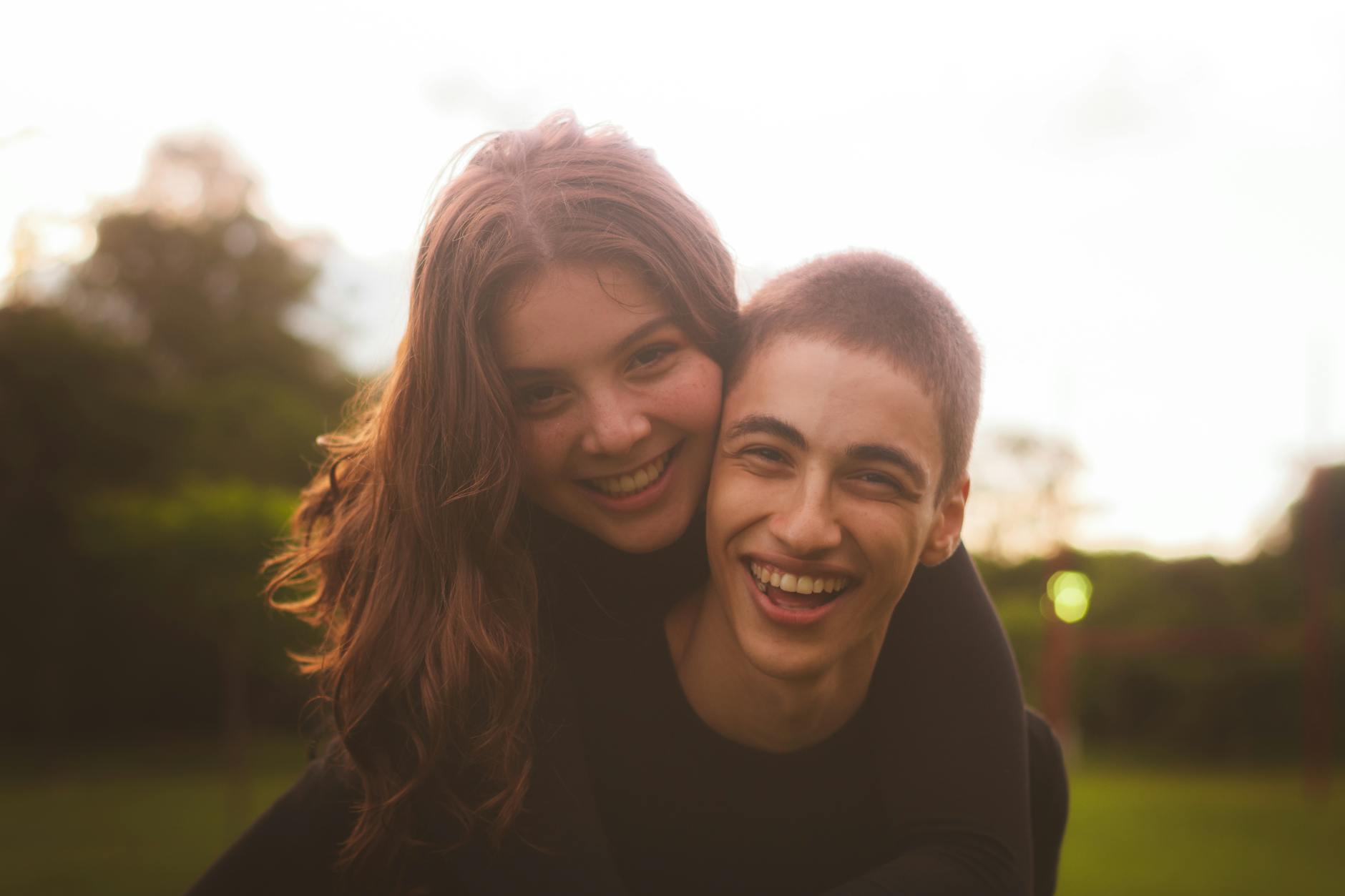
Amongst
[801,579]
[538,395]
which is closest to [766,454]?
[801,579]

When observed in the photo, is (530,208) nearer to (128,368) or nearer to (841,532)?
(841,532)

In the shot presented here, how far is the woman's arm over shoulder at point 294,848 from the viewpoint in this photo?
3.24 metres

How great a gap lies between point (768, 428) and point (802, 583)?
38 cm

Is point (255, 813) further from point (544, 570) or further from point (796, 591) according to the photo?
point (796, 591)

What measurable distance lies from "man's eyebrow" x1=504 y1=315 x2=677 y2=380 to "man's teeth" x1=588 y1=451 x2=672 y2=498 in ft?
1.04

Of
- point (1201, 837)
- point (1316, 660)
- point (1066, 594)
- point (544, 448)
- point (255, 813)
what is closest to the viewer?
point (544, 448)

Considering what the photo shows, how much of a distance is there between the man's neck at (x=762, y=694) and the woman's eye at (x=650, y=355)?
2.21 feet

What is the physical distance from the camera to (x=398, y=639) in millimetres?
2986

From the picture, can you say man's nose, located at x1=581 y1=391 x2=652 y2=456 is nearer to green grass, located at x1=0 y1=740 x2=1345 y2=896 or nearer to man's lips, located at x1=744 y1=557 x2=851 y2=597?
man's lips, located at x1=744 y1=557 x2=851 y2=597

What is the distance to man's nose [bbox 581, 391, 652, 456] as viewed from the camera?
289cm

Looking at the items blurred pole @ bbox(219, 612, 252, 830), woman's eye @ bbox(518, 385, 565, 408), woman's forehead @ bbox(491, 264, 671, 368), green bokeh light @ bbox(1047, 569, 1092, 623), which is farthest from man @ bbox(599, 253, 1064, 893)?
green bokeh light @ bbox(1047, 569, 1092, 623)

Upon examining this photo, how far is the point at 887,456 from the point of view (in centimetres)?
265

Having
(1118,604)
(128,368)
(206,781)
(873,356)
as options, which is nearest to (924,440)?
(873,356)

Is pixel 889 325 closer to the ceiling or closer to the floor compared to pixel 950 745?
closer to the ceiling
